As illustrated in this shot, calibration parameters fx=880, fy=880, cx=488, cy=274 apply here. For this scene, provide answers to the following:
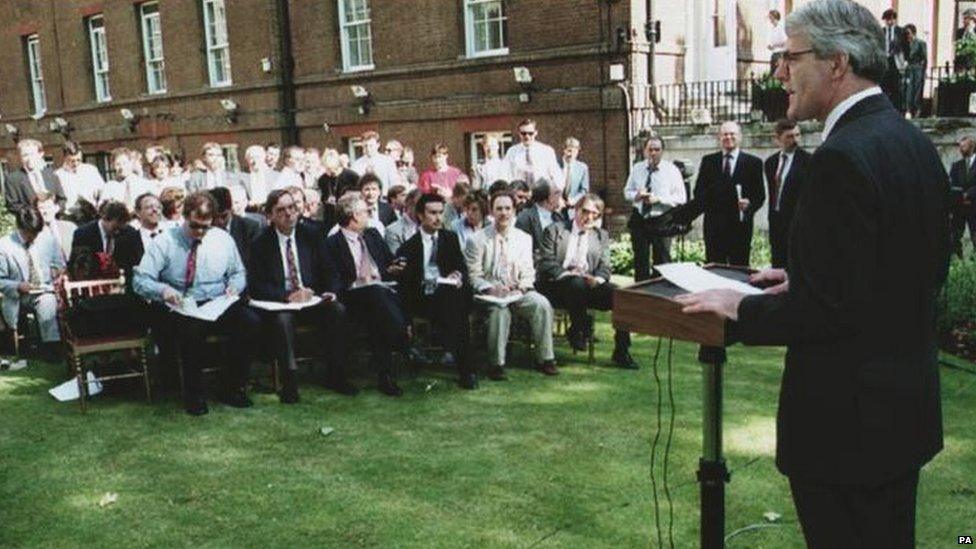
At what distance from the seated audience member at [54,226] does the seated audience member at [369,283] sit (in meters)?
2.84

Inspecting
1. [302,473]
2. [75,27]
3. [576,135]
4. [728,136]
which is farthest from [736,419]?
[75,27]

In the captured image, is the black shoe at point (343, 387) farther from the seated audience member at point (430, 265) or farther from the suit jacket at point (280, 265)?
the seated audience member at point (430, 265)

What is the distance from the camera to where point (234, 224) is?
27.3 feet

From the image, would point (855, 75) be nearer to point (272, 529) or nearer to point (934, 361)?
point (934, 361)

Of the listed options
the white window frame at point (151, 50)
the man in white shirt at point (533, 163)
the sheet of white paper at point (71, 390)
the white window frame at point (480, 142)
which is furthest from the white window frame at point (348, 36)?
the sheet of white paper at point (71, 390)

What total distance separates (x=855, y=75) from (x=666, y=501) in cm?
318

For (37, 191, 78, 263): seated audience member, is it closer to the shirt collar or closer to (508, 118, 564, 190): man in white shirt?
(508, 118, 564, 190): man in white shirt

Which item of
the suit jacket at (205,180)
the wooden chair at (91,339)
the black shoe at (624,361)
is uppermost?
the suit jacket at (205,180)

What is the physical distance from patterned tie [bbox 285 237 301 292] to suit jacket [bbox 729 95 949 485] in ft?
18.3

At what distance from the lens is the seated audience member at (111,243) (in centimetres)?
776

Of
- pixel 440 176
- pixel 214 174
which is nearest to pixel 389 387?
pixel 440 176

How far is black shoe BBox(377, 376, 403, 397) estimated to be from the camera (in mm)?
7148

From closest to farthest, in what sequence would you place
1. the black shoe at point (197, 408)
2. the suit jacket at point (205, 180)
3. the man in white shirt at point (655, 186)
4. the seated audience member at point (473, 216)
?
the black shoe at point (197, 408), the seated audience member at point (473, 216), the man in white shirt at point (655, 186), the suit jacket at point (205, 180)

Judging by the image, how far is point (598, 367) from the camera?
7.75m
